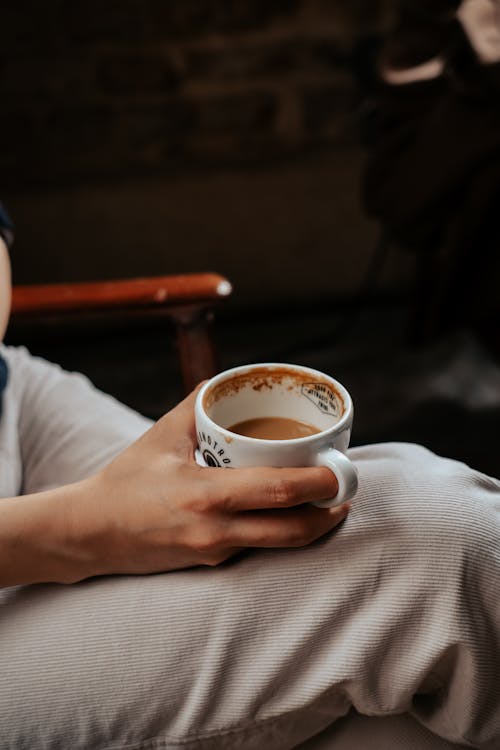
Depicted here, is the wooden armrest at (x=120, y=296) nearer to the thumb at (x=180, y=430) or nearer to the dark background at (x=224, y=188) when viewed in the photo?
the thumb at (x=180, y=430)

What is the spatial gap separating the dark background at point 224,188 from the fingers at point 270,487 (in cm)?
120

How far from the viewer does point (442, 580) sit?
508 millimetres

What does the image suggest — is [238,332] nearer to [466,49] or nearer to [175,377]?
[175,377]

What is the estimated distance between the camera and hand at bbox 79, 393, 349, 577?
0.47 m

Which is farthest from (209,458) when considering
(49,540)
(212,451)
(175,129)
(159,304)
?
(175,129)

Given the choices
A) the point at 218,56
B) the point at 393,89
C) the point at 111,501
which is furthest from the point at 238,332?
the point at 111,501

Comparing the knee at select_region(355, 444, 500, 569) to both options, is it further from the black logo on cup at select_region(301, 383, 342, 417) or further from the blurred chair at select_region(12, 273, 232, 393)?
the blurred chair at select_region(12, 273, 232, 393)

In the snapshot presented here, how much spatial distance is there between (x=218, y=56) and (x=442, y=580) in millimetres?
1762

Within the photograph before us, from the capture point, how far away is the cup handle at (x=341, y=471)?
468 mm

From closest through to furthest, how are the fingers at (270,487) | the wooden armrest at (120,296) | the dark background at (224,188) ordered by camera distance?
the fingers at (270,487) < the wooden armrest at (120,296) < the dark background at (224,188)

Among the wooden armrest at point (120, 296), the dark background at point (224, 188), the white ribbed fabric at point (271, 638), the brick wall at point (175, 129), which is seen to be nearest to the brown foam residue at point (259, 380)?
the white ribbed fabric at point (271, 638)

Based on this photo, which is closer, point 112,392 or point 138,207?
point 112,392

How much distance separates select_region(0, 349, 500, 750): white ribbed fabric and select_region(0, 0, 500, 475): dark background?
1.13 m

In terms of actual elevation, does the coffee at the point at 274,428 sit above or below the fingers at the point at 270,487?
below
